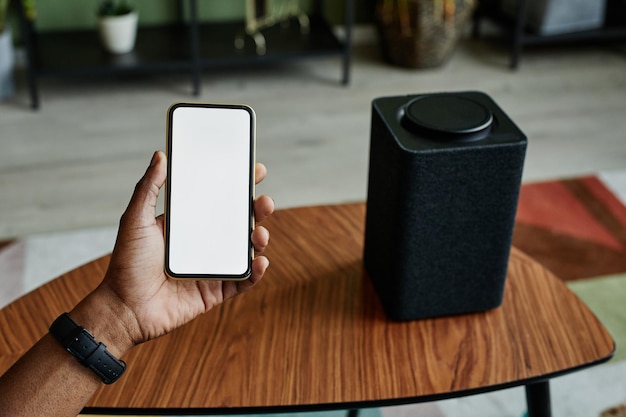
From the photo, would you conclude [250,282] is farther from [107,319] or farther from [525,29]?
[525,29]

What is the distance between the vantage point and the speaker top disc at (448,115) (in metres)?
0.96

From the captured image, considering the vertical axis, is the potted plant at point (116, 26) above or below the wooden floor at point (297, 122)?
above

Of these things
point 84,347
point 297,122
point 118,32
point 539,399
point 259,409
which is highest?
point 84,347

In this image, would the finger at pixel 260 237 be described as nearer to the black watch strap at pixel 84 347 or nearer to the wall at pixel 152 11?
the black watch strap at pixel 84 347

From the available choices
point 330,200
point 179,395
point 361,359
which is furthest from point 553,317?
point 330,200

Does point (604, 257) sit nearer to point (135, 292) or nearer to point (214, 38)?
point (135, 292)

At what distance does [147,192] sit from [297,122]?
70.4 inches

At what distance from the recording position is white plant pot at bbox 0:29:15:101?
269 centimetres

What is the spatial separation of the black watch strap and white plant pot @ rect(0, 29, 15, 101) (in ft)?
6.85

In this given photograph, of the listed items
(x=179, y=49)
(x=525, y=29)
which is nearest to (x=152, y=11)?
(x=179, y=49)

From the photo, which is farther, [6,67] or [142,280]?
[6,67]

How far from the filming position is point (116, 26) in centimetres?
271

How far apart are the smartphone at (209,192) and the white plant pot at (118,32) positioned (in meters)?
1.94

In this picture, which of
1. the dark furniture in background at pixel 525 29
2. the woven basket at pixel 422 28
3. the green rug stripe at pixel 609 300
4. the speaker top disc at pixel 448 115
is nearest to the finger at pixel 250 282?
the speaker top disc at pixel 448 115
